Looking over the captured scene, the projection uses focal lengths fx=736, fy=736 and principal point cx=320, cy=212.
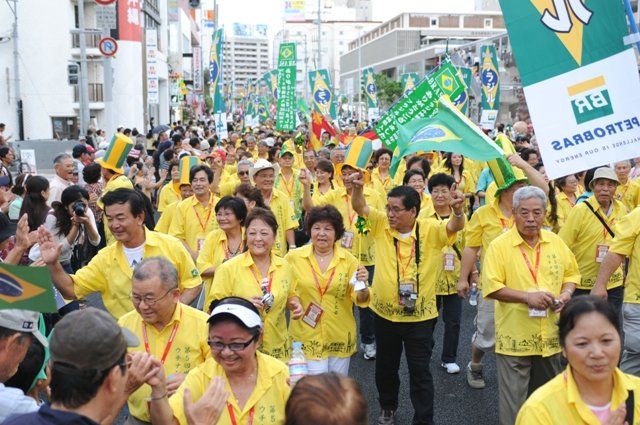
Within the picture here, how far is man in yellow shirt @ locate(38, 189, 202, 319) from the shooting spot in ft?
16.2

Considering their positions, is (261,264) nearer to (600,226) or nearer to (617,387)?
(617,387)

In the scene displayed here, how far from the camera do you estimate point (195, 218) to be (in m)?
7.83

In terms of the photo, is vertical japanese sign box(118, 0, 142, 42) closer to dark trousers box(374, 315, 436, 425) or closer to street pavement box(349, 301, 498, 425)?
→ street pavement box(349, 301, 498, 425)

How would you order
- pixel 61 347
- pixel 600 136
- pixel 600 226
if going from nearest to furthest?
pixel 61 347 → pixel 600 136 → pixel 600 226

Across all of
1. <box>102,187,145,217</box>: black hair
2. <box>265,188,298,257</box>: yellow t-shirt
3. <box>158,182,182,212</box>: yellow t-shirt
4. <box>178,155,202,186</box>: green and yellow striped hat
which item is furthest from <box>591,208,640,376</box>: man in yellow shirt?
<box>158,182,182,212</box>: yellow t-shirt

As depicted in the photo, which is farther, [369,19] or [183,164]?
[369,19]

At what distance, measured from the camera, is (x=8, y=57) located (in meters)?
32.8

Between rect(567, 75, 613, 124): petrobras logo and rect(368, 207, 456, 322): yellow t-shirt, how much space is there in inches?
58.6

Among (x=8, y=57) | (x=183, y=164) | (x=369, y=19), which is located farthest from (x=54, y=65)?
(x=369, y=19)


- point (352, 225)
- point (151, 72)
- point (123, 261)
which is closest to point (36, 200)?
point (123, 261)

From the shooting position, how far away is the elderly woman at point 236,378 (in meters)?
3.27

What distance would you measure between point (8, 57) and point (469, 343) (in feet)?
99.8

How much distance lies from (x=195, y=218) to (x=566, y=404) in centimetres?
538

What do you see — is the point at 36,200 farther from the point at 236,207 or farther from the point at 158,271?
the point at 158,271
